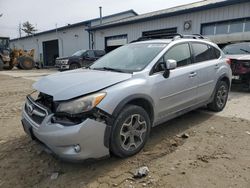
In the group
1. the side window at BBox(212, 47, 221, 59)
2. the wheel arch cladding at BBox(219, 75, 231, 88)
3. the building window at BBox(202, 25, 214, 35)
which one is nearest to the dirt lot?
the wheel arch cladding at BBox(219, 75, 231, 88)

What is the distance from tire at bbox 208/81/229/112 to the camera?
5.19m

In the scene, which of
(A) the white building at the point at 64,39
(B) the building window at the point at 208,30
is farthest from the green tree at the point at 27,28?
(B) the building window at the point at 208,30

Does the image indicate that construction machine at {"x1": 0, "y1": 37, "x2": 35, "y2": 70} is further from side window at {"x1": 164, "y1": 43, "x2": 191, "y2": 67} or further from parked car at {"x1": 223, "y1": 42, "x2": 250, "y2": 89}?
side window at {"x1": 164, "y1": 43, "x2": 191, "y2": 67}

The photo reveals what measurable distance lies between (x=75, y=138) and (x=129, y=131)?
849mm

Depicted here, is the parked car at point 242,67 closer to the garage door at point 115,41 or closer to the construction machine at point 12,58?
the garage door at point 115,41

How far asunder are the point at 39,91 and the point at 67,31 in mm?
26061

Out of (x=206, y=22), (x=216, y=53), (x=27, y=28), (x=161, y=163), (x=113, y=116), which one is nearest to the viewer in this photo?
(x=113, y=116)

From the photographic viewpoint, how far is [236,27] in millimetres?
12078

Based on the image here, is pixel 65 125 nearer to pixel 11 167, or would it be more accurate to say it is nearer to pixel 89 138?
pixel 89 138

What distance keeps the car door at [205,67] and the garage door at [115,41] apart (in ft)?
46.5

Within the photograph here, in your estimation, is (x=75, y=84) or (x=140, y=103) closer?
(x=75, y=84)

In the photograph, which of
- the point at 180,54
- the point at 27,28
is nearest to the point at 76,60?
the point at 180,54

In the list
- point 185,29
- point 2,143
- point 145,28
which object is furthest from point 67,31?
point 2,143

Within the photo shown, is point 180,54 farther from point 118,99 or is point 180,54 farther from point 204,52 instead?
point 118,99
